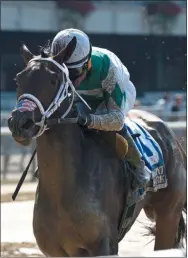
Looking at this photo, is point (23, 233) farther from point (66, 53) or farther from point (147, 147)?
point (66, 53)

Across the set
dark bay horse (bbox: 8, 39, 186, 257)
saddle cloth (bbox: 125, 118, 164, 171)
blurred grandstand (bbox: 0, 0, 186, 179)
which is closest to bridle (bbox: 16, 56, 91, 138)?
dark bay horse (bbox: 8, 39, 186, 257)

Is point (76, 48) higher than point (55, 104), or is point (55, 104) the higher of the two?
point (76, 48)

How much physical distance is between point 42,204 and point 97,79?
922mm

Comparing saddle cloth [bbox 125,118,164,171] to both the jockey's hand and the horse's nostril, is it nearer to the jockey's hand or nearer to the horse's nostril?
the jockey's hand

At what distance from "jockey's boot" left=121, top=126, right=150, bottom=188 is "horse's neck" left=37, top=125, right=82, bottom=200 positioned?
0.47 metres

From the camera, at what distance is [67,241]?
4789 millimetres

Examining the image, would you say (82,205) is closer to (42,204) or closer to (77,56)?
(42,204)

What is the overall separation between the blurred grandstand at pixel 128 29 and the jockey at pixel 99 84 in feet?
65.1

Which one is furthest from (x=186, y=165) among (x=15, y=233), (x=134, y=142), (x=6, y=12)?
(x=6, y=12)

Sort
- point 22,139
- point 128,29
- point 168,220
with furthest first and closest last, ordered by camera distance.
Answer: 1. point 128,29
2. point 168,220
3. point 22,139

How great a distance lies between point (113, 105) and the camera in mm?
4980

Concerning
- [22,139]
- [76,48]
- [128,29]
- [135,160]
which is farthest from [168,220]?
[128,29]

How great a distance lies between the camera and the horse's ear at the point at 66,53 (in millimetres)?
4684

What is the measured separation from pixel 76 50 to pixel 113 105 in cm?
46
